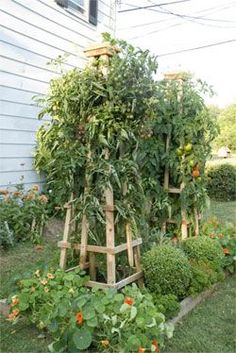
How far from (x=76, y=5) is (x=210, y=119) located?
322 cm

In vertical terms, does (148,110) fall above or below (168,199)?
above

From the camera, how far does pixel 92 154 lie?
2750 millimetres

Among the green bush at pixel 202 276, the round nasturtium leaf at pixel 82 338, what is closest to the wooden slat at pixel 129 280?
the green bush at pixel 202 276

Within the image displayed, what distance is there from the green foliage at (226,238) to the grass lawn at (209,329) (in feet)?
1.59

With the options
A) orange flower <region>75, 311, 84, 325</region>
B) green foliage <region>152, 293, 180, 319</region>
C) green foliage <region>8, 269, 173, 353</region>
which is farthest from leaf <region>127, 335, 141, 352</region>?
green foliage <region>152, 293, 180, 319</region>

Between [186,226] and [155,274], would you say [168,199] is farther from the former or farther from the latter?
[155,274]

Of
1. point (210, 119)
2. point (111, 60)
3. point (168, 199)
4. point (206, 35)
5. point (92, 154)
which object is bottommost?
point (168, 199)

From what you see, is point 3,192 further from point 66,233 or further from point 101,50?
point 101,50

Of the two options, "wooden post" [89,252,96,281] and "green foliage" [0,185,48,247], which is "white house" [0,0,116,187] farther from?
"wooden post" [89,252,96,281]

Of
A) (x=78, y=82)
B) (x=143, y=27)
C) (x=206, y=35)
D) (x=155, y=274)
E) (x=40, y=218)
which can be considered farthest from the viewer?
(x=143, y=27)

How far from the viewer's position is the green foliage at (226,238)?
383 centimetres

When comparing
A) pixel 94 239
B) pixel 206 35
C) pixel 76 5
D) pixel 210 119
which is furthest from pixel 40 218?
pixel 206 35

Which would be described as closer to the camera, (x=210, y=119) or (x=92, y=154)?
(x=92, y=154)

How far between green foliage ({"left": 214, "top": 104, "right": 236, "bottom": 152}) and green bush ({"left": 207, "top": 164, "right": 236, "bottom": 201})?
8.85 meters
